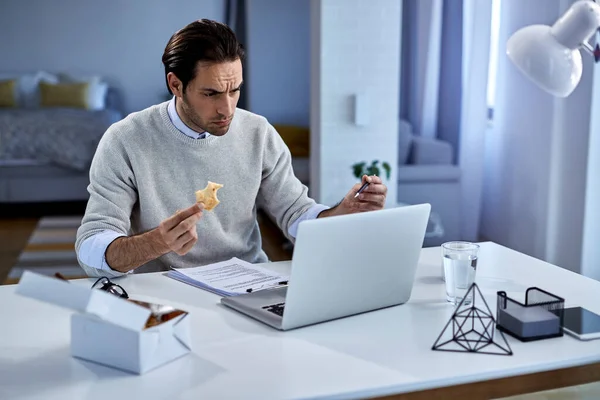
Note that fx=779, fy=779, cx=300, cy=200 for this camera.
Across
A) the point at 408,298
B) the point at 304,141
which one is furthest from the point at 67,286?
the point at 304,141

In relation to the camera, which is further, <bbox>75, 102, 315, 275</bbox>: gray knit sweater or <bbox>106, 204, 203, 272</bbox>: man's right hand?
<bbox>75, 102, 315, 275</bbox>: gray knit sweater

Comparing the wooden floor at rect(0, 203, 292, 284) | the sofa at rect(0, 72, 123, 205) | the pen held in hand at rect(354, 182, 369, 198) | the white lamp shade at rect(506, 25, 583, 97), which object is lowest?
the wooden floor at rect(0, 203, 292, 284)

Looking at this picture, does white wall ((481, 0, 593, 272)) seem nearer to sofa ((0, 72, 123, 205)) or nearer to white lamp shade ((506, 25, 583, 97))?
white lamp shade ((506, 25, 583, 97))

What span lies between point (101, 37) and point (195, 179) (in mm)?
6593

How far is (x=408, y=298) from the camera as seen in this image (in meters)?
1.56

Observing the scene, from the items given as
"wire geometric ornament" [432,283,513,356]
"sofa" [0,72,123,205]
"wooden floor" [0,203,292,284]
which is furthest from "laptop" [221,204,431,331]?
"sofa" [0,72,123,205]

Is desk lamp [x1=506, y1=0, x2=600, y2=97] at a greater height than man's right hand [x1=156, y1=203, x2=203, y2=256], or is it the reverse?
desk lamp [x1=506, y1=0, x2=600, y2=97]

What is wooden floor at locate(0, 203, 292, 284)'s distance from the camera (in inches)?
183

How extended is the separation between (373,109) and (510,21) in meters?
0.94

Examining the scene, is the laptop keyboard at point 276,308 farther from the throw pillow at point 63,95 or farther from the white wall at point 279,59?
the throw pillow at point 63,95

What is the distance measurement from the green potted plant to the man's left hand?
2.02 metres

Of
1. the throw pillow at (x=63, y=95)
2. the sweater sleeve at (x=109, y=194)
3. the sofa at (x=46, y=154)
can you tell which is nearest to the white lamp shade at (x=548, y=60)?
the sweater sleeve at (x=109, y=194)

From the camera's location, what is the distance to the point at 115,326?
4.01 feet

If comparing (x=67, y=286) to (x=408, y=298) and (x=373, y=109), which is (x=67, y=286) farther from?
(x=373, y=109)
